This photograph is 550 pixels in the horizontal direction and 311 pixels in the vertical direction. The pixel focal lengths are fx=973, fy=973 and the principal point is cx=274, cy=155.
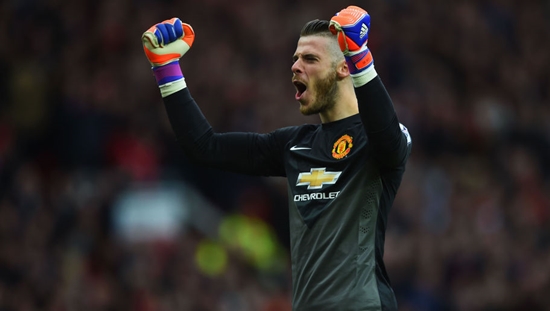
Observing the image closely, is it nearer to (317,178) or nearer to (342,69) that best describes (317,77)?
(342,69)

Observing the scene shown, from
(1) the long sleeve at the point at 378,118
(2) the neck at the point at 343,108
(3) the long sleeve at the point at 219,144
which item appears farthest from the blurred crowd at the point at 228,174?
(1) the long sleeve at the point at 378,118

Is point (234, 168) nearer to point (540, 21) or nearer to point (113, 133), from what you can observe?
point (113, 133)

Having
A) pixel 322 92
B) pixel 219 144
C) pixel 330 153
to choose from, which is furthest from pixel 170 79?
pixel 330 153

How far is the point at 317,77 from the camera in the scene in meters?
4.40

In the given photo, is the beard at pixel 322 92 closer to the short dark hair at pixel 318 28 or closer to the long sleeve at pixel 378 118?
the short dark hair at pixel 318 28

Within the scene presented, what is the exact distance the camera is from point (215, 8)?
43.9 feet

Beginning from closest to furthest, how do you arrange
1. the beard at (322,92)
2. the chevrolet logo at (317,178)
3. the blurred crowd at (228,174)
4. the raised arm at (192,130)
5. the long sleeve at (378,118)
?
the long sleeve at (378,118) → the chevrolet logo at (317,178) → the beard at (322,92) → the raised arm at (192,130) → the blurred crowd at (228,174)

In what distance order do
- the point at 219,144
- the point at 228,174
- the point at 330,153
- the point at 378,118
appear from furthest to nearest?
1. the point at 228,174
2. the point at 219,144
3. the point at 330,153
4. the point at 378,118

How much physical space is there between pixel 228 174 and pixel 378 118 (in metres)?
6.84

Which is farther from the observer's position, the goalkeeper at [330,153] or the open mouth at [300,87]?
the open mouth at [300,87]

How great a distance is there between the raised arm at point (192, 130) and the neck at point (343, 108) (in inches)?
10.6

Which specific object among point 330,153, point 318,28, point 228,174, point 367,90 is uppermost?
point 318,28

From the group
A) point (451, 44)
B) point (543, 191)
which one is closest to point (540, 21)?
point (451, 44)

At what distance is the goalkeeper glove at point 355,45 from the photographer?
401cm
